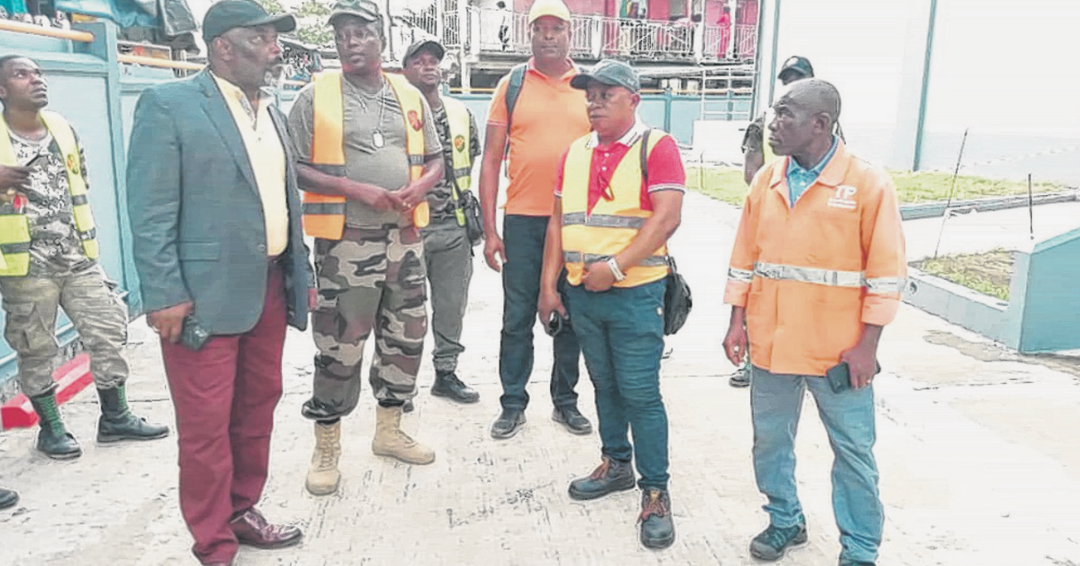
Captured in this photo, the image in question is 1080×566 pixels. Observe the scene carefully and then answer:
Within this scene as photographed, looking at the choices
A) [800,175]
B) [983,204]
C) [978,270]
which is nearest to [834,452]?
[800,175]

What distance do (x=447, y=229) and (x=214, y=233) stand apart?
2.03 metres

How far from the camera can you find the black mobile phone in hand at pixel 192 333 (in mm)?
2785

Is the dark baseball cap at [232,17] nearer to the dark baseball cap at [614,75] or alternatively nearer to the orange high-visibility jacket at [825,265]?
the dark baseball cap at [614,75]

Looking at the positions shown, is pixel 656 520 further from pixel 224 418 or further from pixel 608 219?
pixel 224 418

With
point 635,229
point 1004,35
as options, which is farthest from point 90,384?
point 1004,35

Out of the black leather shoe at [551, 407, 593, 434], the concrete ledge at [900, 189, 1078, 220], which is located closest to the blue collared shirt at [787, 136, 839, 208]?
the black leather shoe at [551, 407, 593, 434]

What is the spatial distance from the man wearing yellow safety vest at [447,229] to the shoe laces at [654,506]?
1731 millimetres

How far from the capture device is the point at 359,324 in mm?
3594

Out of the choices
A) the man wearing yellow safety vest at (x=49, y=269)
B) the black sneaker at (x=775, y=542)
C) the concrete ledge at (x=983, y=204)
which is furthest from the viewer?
the concrete ledge at (x=983, y=204)

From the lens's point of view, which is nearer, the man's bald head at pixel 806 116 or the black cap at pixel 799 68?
the man's bald head at pixel 806 116

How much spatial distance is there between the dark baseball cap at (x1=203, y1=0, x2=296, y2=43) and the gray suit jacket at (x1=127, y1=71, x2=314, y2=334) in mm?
159

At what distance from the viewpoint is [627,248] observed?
3188 millimetres

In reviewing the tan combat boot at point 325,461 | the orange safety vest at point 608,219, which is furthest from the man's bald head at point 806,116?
the tan combat boot at point 325,461

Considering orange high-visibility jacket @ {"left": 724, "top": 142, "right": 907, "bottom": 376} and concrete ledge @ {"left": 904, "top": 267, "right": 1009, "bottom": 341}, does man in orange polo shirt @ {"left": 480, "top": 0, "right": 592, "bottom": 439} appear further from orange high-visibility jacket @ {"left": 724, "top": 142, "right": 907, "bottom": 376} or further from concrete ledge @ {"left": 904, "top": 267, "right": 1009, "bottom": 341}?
concrete ledge @ {"left": 904, "top": 267, "right": 1009, "bottom": 341}
